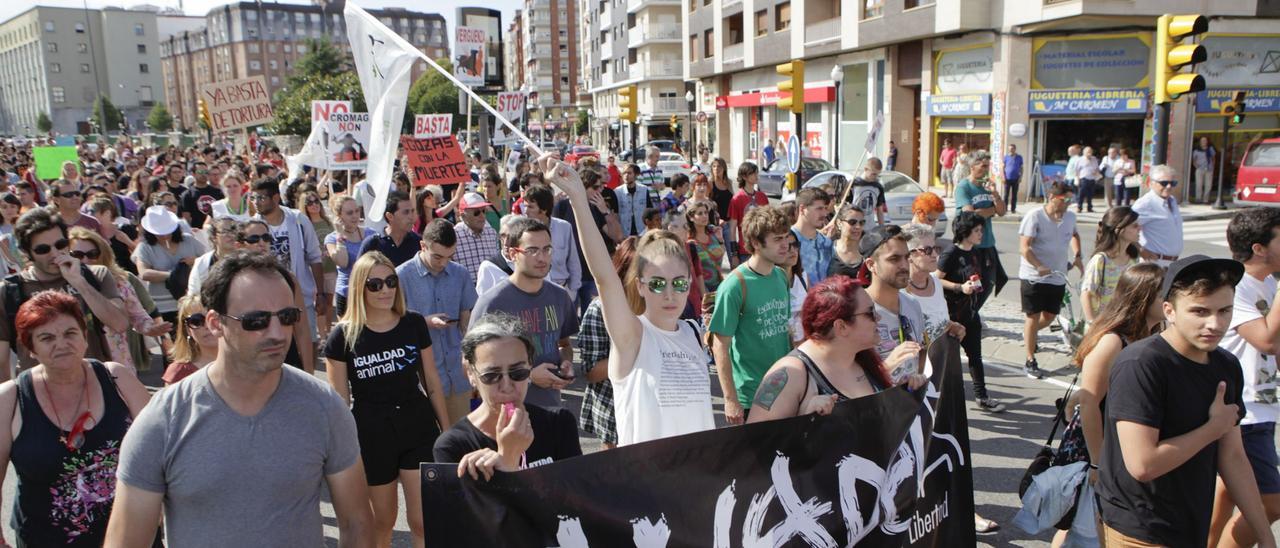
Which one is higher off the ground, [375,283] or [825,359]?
[375,283]

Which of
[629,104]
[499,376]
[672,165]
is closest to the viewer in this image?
[499,376]

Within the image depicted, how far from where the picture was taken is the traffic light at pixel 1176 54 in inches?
398

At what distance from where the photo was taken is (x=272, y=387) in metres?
2.45

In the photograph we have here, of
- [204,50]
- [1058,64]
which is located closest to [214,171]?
[1058,64]

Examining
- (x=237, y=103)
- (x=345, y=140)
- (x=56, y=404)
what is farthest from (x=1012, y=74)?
(x=56, y=404)

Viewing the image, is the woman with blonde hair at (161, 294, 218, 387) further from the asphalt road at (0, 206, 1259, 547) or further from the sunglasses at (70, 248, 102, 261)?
the sunglasses at (70, 248, 102, 261)

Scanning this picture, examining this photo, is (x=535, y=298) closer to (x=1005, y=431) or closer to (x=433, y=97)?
(x=1005, y=431)

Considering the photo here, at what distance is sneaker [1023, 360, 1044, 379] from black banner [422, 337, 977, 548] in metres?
4.39

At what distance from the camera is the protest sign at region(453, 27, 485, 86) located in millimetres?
17578

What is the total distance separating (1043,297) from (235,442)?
7.17m

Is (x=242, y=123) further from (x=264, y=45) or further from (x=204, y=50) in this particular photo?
(x=204, y=50)

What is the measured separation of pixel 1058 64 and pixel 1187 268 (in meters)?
24.4

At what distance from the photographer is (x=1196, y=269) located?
3014mm

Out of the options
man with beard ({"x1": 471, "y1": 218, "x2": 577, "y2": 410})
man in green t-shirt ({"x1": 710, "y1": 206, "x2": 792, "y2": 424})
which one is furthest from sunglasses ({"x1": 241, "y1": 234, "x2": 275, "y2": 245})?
man in green t-shirt ({"x1": 710, "y1": 206, "x2": 792, "y2": 424})
